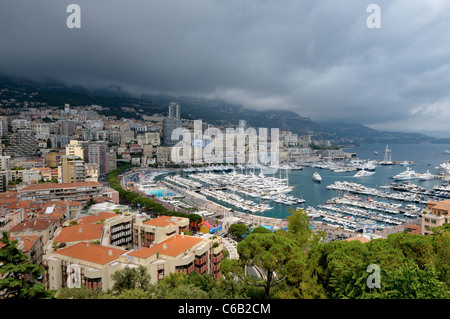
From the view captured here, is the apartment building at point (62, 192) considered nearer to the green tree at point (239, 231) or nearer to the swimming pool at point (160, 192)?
the swimming pool at point (160, 192)

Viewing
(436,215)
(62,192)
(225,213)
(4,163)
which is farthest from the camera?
(4,163)

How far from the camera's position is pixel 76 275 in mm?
6012

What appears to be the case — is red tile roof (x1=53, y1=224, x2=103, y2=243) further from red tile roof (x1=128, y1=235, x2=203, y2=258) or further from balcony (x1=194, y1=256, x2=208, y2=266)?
balcony (x1=194, y1=256, x2=208, y2=266)

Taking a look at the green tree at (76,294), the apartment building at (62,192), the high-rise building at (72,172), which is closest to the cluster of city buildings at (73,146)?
the high-rise building at (72,172)

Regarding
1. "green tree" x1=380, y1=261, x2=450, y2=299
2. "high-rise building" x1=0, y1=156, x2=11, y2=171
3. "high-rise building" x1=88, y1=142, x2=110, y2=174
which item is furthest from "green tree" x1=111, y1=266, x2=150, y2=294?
"high-rise building" x1=88, y1=142, x2=110, y2=174

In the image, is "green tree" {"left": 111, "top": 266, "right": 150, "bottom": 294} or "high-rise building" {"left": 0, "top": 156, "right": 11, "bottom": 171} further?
"high-rise building" {"left": 0, "top": 156, "right": 11, "bottom": 171}

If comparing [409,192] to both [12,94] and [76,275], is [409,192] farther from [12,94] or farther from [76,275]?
[12,94]

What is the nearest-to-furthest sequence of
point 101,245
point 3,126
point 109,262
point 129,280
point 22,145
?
point 129,280
point 109,262
point 101,245
point 22,145
point 3,126

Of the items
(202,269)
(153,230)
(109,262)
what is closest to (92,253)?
(109,262)

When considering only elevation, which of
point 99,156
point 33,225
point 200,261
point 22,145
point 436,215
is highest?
point 22,145

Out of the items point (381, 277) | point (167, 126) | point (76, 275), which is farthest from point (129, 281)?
point (167, 126)

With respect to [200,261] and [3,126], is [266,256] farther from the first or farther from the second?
[3,126]

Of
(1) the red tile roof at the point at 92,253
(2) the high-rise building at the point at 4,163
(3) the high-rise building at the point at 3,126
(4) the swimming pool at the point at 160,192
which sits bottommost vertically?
(4) the swimming pool at the point at 160,192
